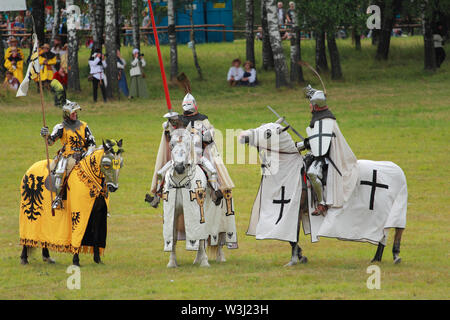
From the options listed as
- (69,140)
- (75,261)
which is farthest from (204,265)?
(69,140)

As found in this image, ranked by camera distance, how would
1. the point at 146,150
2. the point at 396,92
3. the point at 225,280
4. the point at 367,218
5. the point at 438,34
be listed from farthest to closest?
the point at 438,34, the point at 396,92, the point at 146,150, the point at 367,218, the point at 225,280

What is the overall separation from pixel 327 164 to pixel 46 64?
65.0 feet

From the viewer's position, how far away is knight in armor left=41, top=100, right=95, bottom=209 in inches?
473

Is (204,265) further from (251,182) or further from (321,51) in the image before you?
(321,51)

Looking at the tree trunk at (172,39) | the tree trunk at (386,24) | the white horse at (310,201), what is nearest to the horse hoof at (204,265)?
the white horse at (310,201)

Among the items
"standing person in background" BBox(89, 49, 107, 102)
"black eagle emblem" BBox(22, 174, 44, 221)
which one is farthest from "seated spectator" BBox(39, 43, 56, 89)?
"black eagle emblem" BBox(22, 174, 44, 221)

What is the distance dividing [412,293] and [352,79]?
23728 millimetres

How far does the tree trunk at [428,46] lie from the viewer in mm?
32938

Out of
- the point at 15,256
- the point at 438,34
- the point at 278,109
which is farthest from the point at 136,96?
the point at 15,256

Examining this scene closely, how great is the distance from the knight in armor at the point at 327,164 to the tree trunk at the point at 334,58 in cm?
2073

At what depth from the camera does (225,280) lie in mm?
10664

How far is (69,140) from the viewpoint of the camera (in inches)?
481

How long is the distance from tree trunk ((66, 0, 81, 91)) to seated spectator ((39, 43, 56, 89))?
625 millimetres

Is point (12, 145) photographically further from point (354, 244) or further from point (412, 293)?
point (412, 293)
